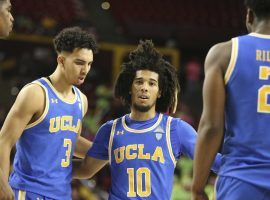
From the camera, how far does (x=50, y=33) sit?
1109cm

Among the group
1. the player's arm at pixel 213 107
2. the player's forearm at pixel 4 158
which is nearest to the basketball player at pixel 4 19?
the player's forearm at pixel 4 158

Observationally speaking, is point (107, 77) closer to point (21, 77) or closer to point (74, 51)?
point (21, 77)

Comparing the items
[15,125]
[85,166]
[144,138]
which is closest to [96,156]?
[85,166]

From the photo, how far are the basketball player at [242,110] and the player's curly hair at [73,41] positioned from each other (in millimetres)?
1612

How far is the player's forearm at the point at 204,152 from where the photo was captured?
2757 mm

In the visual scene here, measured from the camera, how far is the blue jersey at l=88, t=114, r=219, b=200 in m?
4.03

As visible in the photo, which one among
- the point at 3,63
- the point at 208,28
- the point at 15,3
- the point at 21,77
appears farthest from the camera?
the point at 208,28

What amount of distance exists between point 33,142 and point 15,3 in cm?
898

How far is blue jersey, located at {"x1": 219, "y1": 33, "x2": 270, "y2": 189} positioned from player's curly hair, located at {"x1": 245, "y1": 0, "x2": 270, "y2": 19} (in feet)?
0.39

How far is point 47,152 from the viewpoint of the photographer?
4039 mm

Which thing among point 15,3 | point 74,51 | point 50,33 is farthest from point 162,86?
point 15,3

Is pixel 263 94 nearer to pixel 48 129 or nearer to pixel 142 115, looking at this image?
pixel 142 115

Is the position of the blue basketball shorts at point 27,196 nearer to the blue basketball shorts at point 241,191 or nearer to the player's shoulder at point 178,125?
the player's shoulder at point 178,125

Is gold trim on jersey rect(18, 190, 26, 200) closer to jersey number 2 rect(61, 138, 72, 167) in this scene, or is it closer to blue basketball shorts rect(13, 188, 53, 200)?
blue basketball shorts rect(13, 188, 53, 200)
